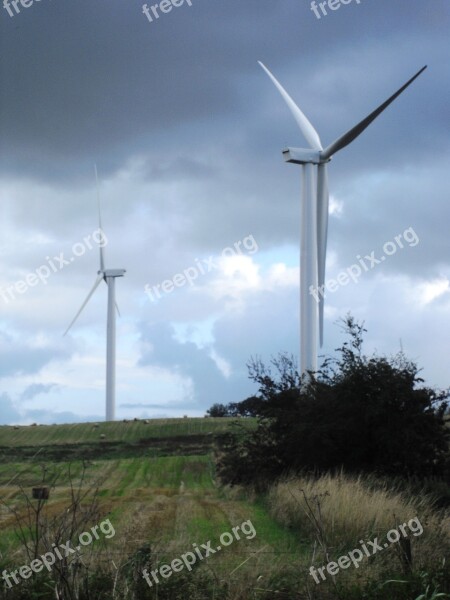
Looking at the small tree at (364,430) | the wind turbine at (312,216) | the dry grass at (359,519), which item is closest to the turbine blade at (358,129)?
the wind turbine at (312,216)

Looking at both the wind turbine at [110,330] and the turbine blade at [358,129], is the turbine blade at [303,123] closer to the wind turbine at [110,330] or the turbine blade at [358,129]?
the turbine blade at [358,129]

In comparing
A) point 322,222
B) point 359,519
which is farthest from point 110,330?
point 359,519

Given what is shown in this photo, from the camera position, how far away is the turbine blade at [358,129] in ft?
112

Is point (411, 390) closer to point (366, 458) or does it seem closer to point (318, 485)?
point (366, 458)

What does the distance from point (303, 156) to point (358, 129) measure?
3.28m

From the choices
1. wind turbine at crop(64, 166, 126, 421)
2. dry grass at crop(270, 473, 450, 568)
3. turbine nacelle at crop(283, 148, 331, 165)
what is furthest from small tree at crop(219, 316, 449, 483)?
wind turbine at crop(64, 166, 126, 421)

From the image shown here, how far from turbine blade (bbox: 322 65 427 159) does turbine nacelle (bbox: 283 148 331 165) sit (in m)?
0.26

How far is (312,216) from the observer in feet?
120

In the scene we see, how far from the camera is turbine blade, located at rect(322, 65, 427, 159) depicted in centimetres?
3421

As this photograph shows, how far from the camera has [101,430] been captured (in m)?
66.1

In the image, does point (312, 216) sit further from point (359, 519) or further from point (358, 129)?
point (359, 519)

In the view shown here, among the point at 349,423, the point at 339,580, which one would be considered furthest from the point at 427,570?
the point at 349,423

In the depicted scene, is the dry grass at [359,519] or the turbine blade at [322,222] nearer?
the dry grass at [359,519]

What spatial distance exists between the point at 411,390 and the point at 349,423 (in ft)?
7.13
